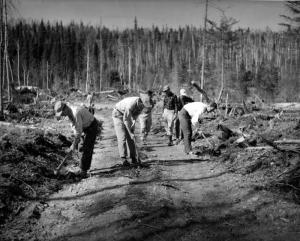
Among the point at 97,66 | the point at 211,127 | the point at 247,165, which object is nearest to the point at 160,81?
the point at 97,66

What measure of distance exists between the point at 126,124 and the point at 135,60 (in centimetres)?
8542

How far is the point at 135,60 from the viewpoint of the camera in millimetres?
93000

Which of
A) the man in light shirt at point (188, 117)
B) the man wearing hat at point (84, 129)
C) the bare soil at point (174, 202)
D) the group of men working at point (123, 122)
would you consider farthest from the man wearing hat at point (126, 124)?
the man in light shirt at point (188, 117)

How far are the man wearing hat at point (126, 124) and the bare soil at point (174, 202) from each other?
445mm

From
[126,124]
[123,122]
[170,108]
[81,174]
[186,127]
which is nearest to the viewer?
[81,174]

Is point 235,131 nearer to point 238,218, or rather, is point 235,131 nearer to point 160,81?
point 238,218

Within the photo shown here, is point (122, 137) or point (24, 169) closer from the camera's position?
point (24, 169)

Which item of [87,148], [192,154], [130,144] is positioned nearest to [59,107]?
[87,148]

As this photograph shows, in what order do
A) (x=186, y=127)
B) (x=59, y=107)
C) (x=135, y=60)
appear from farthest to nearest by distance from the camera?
(x=135, y=60)
(x=186, y=127)
(x=59, y=107)

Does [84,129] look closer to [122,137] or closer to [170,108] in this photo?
[122,137]

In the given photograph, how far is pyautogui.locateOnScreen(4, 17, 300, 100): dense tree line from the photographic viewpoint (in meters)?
62.4

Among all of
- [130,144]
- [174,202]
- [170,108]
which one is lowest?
[174,202]

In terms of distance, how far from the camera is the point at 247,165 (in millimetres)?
8609

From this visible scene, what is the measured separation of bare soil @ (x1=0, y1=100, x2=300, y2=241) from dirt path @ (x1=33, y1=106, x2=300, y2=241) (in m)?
0.01
